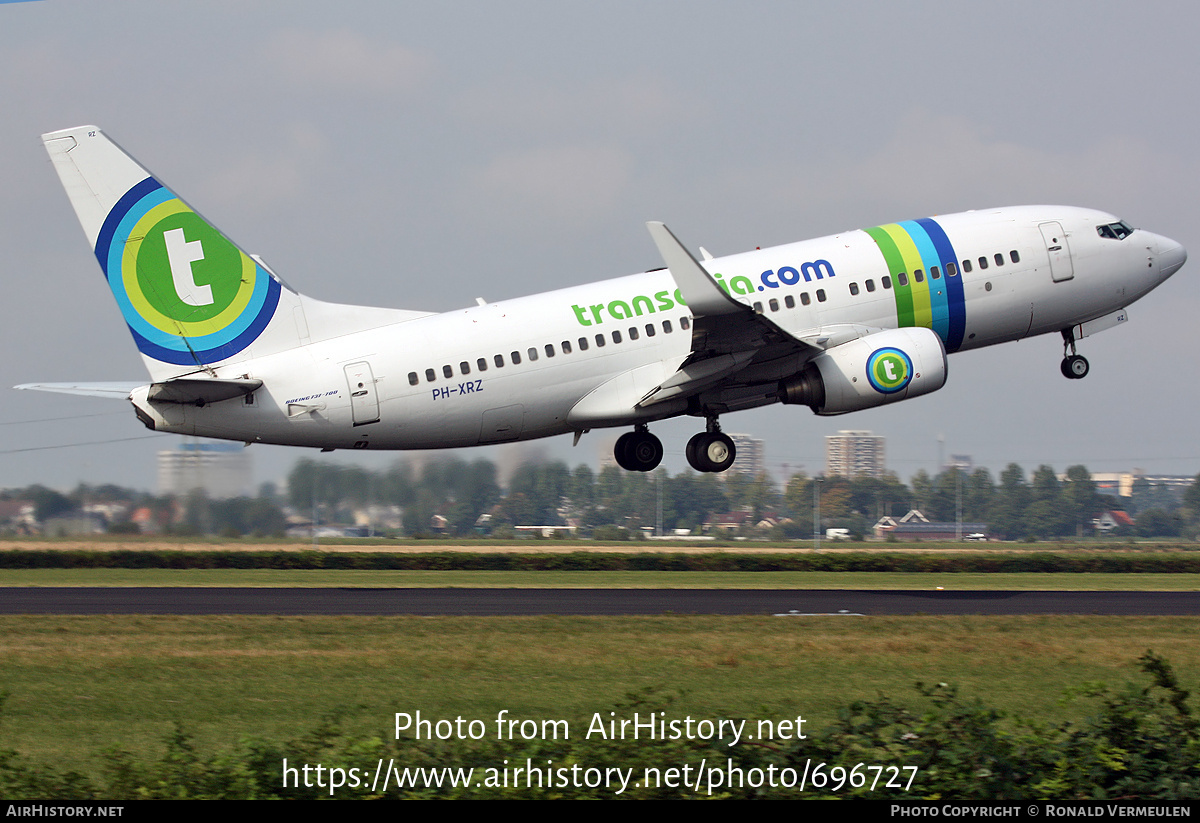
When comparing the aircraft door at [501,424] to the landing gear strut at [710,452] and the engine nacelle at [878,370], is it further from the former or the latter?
the engine nacelle at [878,370]

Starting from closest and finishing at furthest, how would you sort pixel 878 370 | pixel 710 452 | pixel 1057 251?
pixel 878 370 < pixel 710 452 < pixel 1057 251

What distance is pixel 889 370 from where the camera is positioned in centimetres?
3666

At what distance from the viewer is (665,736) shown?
14.5 m

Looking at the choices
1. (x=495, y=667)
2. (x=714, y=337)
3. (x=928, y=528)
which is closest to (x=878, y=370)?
(x=714, y=337)

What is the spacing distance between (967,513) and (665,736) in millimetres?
65371

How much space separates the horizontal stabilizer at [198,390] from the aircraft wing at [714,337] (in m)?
11.4

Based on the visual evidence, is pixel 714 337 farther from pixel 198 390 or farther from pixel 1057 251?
pixel 198 390

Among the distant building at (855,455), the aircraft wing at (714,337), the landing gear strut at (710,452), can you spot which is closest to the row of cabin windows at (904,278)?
the aircraft wing at (714,337)

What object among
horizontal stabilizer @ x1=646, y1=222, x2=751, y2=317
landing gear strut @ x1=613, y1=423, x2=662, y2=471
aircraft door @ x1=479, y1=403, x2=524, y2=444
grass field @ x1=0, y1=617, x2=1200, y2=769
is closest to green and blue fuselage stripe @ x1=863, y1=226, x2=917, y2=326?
horizontal stabilizer @ x1=646, y1=222, x2=751, y2=317

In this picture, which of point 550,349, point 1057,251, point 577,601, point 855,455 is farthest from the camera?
point 855,455

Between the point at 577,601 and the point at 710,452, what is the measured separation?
29.6ft

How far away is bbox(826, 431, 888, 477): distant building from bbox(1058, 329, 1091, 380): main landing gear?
25723 millimetres
